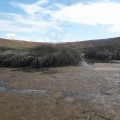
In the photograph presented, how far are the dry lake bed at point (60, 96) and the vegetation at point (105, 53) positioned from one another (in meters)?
5.47

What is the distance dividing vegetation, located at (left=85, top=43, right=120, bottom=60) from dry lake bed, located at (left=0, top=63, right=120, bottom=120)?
5466 mm

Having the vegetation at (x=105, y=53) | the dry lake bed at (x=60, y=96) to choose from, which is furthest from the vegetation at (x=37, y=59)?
the vegetation at (x=105, y=53)

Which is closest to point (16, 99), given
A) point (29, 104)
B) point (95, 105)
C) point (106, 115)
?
point (29, 104)

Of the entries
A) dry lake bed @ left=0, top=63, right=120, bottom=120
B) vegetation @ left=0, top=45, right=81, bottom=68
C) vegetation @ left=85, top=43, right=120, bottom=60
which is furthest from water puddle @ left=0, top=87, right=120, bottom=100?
vegetation @ left=85, top=43, right=120, bottom=60

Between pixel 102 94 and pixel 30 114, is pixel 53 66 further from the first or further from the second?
pixel 30 114

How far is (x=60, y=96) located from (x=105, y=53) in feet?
28.8

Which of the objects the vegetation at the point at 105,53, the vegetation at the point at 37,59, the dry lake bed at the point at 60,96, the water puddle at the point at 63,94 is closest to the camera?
the dry lake bed at the point at 60,96

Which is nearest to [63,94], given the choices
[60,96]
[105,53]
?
[60,96]

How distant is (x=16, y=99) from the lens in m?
5.78

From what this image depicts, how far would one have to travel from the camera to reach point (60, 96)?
6.00 metres

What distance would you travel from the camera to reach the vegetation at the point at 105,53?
1425 centimetres

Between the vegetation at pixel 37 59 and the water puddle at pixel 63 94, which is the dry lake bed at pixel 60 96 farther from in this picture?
the vegetation at pixel 37 59

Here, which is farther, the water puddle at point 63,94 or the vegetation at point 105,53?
the vegetation at point 105,53

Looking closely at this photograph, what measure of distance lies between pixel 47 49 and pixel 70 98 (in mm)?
6378
